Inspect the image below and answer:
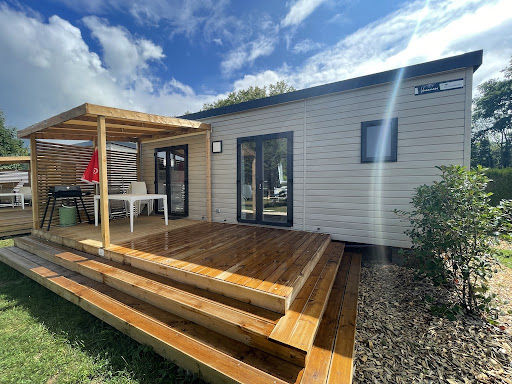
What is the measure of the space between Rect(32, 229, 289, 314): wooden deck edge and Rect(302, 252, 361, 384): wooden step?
39 cm

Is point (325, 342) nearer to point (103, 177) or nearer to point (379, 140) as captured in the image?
point (379, 140)

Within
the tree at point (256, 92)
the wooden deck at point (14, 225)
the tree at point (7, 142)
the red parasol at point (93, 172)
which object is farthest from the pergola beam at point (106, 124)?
the tree at point (7, 142)

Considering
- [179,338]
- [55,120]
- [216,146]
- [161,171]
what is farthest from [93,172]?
[179,338]

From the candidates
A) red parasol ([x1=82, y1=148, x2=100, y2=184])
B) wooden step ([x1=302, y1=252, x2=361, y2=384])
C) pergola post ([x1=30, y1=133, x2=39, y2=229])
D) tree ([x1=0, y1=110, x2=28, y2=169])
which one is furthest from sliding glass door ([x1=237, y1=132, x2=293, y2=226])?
tree ([x1=0, y1=110, x2=28, y2=169])

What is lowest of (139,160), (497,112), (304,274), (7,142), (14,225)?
(14,225)

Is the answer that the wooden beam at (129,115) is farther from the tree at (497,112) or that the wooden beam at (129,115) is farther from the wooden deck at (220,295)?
the tree at (497,112)

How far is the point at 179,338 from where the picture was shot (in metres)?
1.83

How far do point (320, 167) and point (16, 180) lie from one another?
12722 millimetres

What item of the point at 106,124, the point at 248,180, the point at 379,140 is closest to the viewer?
the point at 379,140

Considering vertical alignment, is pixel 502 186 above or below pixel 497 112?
below

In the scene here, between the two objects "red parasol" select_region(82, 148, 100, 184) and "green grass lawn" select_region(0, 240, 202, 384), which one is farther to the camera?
"red parasol" select_region(82, 148, 100, 184)

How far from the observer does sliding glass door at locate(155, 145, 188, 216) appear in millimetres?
6086

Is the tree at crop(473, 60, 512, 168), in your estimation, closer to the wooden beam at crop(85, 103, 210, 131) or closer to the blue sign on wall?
the blue sign on wall

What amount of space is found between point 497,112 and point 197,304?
28.1m
